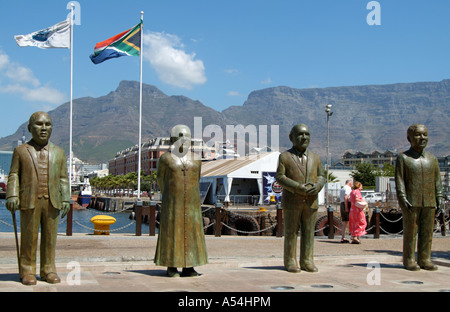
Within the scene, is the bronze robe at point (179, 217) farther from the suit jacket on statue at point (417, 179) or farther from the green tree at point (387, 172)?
the green tree at point (387, 172)

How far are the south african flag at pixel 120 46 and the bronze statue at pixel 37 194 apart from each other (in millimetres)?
22667

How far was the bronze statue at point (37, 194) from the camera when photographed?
6254 millimetres

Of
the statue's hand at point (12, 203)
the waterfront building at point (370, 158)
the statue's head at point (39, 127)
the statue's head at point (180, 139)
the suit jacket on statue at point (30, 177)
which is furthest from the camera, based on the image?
the waterfront building at point (370, 158)

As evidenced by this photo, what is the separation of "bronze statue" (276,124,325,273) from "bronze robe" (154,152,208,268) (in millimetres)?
1435

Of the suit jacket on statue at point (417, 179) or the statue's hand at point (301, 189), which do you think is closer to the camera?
the statue's hand at point (301, 189)

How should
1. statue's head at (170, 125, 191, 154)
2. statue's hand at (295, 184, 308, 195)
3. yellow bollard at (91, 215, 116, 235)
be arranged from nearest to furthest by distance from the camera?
statue's head at (170, 125, 191, 154), statue's hand at (295, 184, 308, 195), yellow bollard at (91, 215, 116, 235)

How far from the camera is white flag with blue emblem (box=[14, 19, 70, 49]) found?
26531 mm

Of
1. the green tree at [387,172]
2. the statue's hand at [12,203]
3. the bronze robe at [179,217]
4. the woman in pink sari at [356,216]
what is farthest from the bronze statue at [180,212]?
the green tree at [387,172]

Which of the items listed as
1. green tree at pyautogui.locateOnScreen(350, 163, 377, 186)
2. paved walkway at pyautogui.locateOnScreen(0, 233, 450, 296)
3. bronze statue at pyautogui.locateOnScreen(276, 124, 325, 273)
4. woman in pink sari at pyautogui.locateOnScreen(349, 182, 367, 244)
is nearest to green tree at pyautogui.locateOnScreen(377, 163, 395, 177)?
green tree at pyautogui.locateOnScreen(350, 163, 377, 186)

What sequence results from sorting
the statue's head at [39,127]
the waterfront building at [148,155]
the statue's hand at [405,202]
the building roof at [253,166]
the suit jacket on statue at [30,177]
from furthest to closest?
the waterfront building at [148,155] < the building roof at [253,166] < the statue's hand at [405,202] < the statue's head at [39,127] < the suit jacket on statue at [30,177]

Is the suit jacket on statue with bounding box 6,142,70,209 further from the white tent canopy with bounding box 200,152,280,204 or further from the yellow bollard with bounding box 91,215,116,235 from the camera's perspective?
the white tent canopy with bounding box 200,152,280,204

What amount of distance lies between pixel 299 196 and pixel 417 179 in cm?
202

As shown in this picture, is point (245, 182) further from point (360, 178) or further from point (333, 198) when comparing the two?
point (360, 178)
